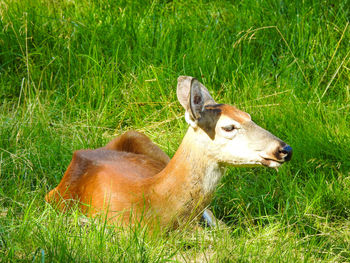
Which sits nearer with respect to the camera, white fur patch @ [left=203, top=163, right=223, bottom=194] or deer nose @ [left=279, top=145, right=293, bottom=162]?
deer nose @ [left=279, top=145, right=293, bottom=162]

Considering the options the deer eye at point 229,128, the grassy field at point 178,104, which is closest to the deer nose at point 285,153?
the deer eye at point 229,128

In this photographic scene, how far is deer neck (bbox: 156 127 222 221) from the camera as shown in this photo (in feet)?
12.6

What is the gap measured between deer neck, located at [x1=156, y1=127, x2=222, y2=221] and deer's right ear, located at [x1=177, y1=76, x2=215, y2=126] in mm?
110

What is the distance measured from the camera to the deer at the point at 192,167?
12.3 feet

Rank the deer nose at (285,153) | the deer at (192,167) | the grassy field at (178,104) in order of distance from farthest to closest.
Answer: the grassy field at (178,104) → the deer at (192,167) → the deer nose at (285,153)

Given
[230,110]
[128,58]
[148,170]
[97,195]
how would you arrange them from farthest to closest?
[128,58] → [148,170] → [97,195] → [230,110]

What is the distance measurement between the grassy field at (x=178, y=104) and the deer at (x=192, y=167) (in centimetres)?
14

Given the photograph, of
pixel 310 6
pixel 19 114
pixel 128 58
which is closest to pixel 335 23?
pixel 310 6

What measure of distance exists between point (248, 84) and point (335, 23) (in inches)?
45.0

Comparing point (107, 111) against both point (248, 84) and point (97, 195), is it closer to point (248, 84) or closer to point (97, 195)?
point (248, 84)

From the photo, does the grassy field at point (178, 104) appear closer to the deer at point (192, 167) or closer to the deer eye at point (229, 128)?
the deer at point (192, 167)

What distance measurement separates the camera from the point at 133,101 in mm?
5715

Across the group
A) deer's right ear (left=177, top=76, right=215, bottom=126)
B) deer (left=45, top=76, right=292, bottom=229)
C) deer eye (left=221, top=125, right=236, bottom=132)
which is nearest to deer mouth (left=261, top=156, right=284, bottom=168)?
deer (left=45, top=76, right=292, bottom=229)

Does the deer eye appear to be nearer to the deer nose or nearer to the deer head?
the deer head
